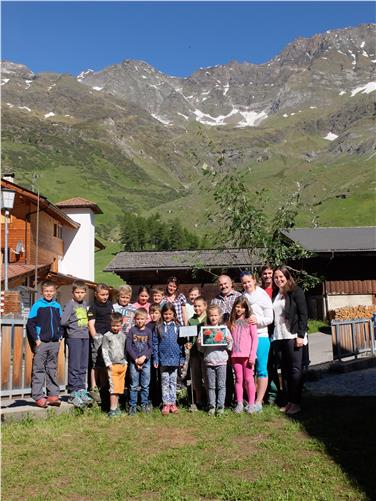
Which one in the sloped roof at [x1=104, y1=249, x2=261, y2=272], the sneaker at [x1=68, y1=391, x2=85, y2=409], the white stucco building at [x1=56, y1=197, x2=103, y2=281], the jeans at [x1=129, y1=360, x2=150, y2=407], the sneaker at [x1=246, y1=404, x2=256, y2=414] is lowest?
the sneaker at [x1=246, y1=404, x2=256, y2=414]

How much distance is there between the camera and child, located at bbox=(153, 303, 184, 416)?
24.1 feet

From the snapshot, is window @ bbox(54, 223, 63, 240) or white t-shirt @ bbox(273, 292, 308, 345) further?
window @ bbox(54, 223, 63, 240)

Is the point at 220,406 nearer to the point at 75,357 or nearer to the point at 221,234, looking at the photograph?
the point at 75,357

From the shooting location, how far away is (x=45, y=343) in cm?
730

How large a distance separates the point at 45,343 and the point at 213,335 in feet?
7.34

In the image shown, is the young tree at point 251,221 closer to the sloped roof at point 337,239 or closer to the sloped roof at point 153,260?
the sloped roof at point 337,239

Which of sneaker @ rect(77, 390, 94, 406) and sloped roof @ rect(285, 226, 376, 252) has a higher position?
sloped roof @ rect(285, 226, 376, 252)

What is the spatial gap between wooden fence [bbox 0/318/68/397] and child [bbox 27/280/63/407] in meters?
0.17

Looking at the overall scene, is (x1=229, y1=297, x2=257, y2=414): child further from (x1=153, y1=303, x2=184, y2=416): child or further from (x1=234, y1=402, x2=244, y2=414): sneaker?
(x1=153, y1=303, x2=184, y2=416): child

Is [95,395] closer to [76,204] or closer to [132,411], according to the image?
[132,411]

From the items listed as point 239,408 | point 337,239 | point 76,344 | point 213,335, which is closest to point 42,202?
point 337,239

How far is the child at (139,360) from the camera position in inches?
286

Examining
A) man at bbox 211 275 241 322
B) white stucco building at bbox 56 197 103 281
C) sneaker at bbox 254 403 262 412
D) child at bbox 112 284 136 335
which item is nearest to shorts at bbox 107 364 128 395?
child at bbox 112 284 136 335

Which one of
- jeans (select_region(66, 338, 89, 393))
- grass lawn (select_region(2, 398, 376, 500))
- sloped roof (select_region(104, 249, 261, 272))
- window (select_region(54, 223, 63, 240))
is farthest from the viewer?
window (select_region(54, 223, 63, 240))
